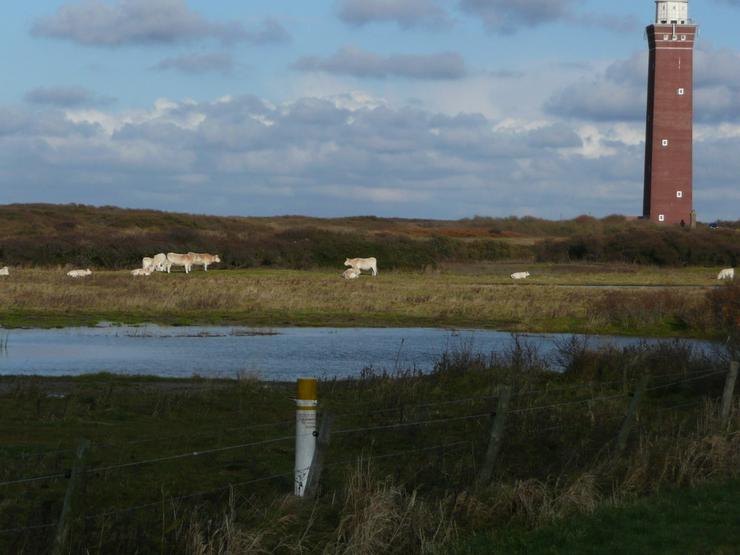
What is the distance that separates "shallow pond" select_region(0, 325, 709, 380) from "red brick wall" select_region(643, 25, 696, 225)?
5131 cm

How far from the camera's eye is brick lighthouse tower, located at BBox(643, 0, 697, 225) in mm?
82875

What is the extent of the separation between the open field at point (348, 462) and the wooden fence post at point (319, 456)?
83 mm

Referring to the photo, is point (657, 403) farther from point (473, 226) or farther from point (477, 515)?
point (473, 226)

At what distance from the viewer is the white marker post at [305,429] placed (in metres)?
10.3

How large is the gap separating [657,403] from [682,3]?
238 feet

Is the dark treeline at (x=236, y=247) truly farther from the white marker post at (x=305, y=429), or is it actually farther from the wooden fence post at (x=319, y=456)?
the wooden fence post at (x=319, y=456)

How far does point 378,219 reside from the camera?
145375 millimetres

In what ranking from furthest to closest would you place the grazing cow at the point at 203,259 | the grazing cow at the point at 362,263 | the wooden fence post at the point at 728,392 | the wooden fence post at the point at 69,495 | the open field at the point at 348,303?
the grazing cow at the point at 362,263 < the grazing cow at the point at 203,259 < the open field at the point at 348,303 < the wooden fence post at the point at 728,392 < the wooden fence post at the point at 69,495

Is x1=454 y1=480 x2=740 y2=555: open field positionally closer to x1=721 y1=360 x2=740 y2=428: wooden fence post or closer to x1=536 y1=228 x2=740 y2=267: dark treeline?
x1=721 y1=360 x2=740 y2=428: wooden fence post

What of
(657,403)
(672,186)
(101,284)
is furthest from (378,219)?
(657,403)

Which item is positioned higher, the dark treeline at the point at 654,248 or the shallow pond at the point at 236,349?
the dark treeline at the point at 654,248

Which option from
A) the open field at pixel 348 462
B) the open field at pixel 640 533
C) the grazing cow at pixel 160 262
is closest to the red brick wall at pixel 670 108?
the grazing cow at pixel 160 262

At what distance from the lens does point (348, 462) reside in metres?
12.9

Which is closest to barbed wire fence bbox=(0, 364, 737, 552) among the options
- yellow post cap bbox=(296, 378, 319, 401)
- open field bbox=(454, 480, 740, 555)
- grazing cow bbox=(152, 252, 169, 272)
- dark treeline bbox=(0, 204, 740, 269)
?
yellow post cap bbox=(296, 378, 319, 401)
